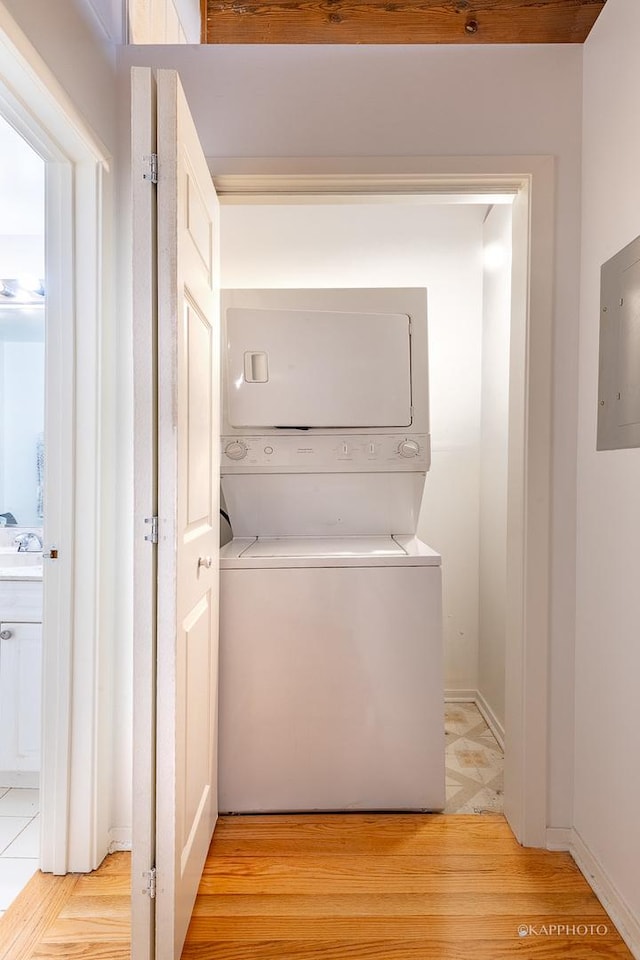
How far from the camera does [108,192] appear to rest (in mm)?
1757

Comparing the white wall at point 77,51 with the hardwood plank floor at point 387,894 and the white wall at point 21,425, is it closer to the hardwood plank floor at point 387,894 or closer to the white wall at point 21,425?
the white wall at point 21,425

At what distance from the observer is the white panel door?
1.24 m

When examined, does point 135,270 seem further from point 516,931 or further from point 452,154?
point 516,931

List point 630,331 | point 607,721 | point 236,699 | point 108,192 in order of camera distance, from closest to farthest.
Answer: point 630,331 < point 607,721 < point 108,192 < point 236,699

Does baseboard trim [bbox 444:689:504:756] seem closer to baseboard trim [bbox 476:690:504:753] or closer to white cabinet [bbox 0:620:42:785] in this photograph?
baseboard trim [bbox 476:690:504:753]

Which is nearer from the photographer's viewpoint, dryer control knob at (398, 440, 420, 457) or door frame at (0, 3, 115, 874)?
door frame at (0, 3, 115, 874)

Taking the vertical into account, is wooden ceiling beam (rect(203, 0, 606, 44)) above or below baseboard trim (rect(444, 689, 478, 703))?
above

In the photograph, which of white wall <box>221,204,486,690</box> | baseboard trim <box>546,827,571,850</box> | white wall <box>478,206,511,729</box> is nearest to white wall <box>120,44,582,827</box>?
baseboard trim <box>546,827,571,850</box>

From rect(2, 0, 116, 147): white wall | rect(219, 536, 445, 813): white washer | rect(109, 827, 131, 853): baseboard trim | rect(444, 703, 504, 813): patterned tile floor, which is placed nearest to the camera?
rect(2, 0, 116, 147): white wall

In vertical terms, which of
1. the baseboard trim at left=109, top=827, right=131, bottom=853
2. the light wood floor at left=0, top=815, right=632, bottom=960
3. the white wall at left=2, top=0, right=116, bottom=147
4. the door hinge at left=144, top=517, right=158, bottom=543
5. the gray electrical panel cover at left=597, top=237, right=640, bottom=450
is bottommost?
the light wood floor at left=0, top=815, right=632, bottom=960

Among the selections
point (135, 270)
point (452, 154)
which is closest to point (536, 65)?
point (452, 154)

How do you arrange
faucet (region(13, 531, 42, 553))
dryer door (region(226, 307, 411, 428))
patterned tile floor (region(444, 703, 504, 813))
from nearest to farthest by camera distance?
1. patterned tile floor (region(444, 703, 504, 813))
2. dryer door (region(226, 307, 411, 428))
3. faucet (region(13, 531, 42, 553))

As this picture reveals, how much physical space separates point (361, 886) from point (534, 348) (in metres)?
1.66

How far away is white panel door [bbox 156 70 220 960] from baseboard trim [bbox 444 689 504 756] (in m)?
1.41
